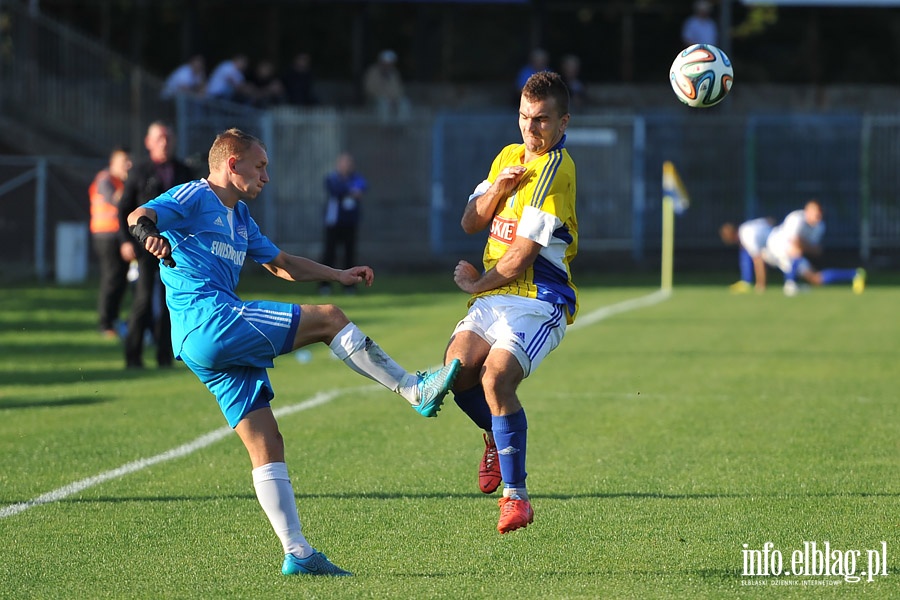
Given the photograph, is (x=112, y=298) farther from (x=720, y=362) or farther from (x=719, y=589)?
(x=719, y=589)

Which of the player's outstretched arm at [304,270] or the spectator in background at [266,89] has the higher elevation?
the spectator in background at [266,89]

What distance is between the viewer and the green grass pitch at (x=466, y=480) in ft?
19.3

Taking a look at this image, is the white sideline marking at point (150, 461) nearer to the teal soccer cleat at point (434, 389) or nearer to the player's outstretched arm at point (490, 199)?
the teal soccer cleat at point (434, 389)

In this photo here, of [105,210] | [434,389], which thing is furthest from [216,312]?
[105,210]

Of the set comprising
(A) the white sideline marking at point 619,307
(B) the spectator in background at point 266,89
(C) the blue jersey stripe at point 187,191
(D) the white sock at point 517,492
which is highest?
(B) the spectator in background at point 266,89

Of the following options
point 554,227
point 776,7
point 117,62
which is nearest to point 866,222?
point 776,7

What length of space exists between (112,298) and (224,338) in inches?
415

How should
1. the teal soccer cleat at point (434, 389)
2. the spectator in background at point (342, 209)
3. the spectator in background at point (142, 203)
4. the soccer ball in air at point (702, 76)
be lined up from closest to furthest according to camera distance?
1. the teal soccer cleat at point (434, 389)
2. the soccer ball in air at point (702, 76)
3. the spectator in background at point (142, 203)
4. the spectator in background at point (342, 209)

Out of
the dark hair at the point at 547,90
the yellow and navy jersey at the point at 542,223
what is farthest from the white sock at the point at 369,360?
the dark hair at the point at 547,90

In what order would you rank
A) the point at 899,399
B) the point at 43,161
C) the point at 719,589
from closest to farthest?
1. the point at 719,589
2. the point at 899,399
3. the point at 43,161

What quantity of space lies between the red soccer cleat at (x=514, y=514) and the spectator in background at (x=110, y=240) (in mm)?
9662

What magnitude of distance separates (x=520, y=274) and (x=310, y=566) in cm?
177

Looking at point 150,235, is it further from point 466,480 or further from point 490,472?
point 466,480

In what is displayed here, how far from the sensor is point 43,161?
24.5 m
